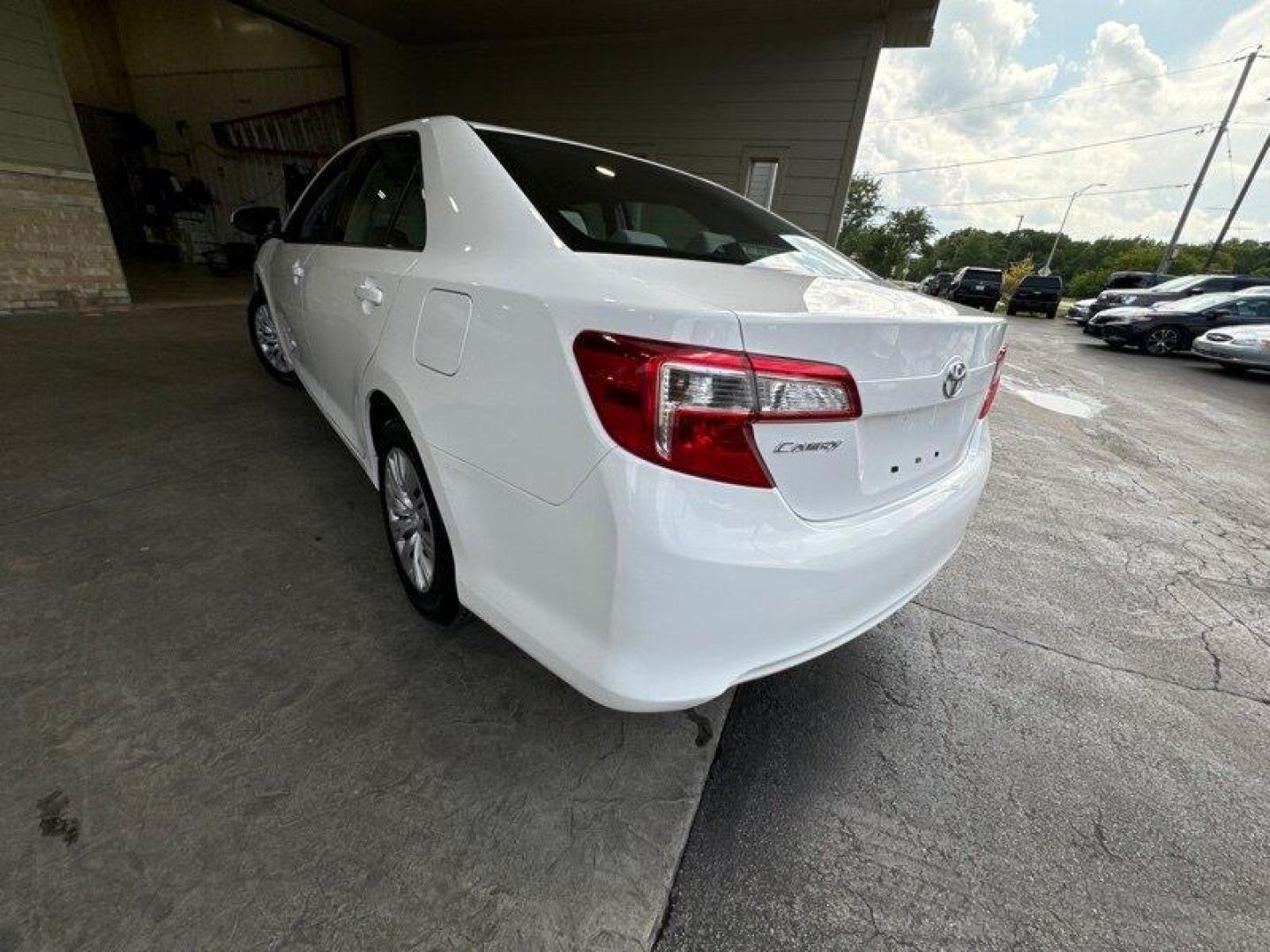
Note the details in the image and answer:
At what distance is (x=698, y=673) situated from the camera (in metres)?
1.11

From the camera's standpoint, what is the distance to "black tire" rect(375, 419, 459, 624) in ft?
5.27

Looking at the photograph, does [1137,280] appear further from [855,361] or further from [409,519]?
[409,519]

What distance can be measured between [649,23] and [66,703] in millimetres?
9238

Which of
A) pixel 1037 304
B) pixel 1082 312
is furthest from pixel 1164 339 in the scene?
pixel 1037 304

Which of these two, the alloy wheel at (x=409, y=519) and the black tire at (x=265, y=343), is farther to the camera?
the black tire at (x=265, y=343)

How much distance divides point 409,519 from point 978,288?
22424 mm

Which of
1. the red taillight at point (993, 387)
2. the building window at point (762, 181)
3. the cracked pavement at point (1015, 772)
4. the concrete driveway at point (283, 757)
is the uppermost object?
the building window at point (762, 181)

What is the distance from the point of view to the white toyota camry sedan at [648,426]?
3.22 feet

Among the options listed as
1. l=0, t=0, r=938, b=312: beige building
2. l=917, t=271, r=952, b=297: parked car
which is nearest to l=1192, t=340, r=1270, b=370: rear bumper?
l=0, t=0, r=938, b=312: beige building

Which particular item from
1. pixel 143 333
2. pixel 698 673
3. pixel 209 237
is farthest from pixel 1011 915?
pixel 209 237

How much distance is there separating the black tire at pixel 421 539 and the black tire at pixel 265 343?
2566mm

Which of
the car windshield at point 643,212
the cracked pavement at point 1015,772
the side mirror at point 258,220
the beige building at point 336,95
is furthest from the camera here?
the beige building at point 336,95

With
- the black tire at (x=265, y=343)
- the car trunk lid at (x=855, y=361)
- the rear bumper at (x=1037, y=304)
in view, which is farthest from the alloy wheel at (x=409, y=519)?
the rear bumper at (x=1037, y=304)

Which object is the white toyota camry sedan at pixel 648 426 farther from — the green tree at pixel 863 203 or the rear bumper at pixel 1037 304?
the green tree at pixel 863 203
